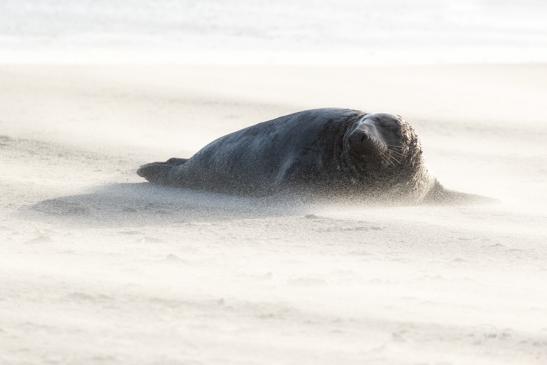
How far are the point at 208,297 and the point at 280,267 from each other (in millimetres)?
566

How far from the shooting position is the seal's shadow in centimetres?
505

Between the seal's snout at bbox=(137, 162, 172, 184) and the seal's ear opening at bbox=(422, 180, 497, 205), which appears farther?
the seal's snout at bbox=(137, 162, 172, 184)

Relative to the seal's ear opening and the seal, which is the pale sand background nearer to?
the seal's ear opening

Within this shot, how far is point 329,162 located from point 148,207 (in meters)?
1.06

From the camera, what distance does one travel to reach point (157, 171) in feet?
21.0

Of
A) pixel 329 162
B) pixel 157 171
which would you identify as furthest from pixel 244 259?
pixel 157 171

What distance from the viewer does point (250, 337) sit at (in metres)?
3.13

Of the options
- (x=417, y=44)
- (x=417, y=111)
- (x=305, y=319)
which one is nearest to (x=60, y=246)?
(x=305, y=319)

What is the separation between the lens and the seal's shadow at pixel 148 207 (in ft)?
16.6

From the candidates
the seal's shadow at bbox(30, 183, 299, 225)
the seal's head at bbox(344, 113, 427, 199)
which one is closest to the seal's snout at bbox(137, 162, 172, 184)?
the seal's shadow at bbox(30, 183, 299, 225)

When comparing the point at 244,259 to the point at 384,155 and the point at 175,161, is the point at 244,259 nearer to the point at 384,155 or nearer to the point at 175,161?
the point at 384,155

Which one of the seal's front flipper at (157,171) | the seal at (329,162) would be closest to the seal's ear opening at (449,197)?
the seal at (329,162)

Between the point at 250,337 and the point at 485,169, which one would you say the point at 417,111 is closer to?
the point at 485,169

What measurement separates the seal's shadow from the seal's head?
533mm
